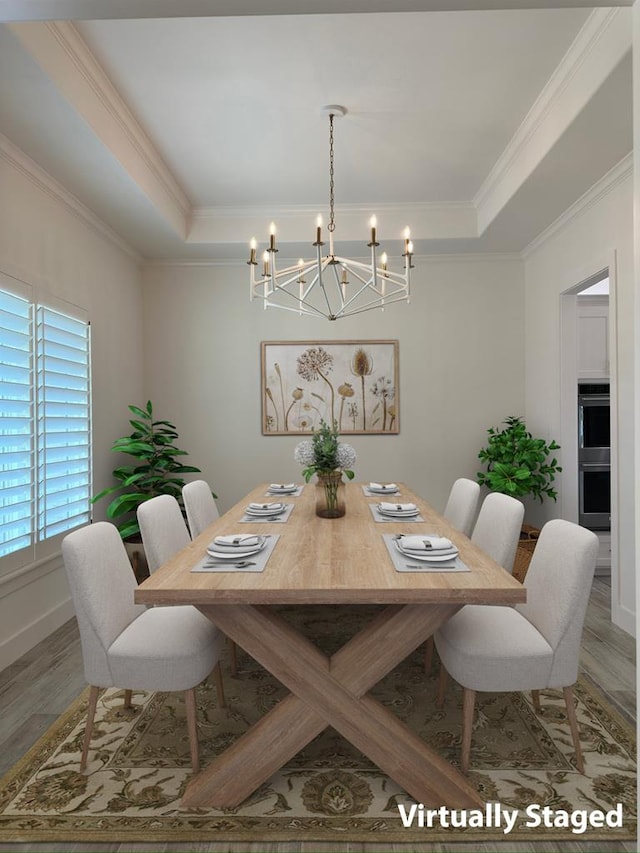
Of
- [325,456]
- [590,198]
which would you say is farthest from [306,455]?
[590,198]

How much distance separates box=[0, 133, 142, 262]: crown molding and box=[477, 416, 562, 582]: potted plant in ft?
11.4

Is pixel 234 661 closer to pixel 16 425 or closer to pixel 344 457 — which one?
pixel 344 457

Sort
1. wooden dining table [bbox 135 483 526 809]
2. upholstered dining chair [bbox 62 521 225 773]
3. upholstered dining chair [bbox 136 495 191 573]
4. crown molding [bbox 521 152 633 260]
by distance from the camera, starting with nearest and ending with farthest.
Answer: wooden dining table [bbox 135 483 526 809] < upholstered dining chair [bbox 62 521 225 773] < upholstered dining chair [bbox 136 495 191 573] < crown molding [bbox 521 152 633 260]

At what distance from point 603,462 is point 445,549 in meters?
3.10

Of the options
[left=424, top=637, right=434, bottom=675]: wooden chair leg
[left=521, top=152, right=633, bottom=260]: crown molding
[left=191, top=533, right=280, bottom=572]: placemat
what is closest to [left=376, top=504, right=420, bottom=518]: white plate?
[left=424, top=637, right=434, bottom=675]: wooden chair leg

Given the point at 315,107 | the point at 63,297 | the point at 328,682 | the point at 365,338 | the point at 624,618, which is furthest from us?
the point at 365,338

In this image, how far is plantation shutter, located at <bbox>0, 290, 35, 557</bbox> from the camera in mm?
2953

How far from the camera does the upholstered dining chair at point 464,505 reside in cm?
315

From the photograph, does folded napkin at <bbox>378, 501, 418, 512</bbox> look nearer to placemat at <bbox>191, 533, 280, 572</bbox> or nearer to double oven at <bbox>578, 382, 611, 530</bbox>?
placemat at <bbox>191, 533, 280, 572</bbox>

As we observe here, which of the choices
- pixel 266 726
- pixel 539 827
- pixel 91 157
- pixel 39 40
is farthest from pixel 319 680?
pixel 91 157

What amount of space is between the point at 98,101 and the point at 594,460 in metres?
4.15

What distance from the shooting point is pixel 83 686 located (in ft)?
9.01

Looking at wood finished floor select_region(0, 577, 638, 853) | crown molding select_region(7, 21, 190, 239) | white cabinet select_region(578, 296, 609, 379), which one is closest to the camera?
wood finished floor select_region(0, 577, 638, 853)

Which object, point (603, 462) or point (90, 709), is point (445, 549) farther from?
point (603, 462)
